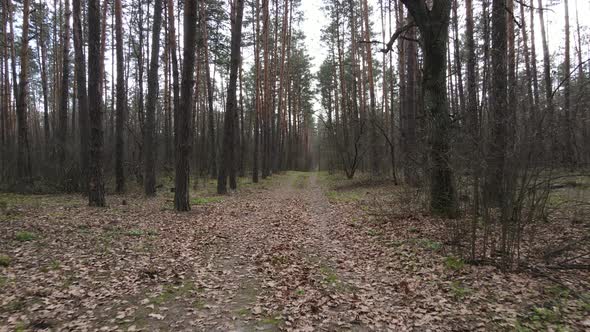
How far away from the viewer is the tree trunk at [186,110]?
1001 cm

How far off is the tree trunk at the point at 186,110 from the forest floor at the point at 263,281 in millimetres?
2132

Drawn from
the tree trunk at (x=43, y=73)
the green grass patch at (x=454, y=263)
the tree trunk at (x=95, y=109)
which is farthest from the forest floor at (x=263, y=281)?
the tree trunk at (x=43, y=73)

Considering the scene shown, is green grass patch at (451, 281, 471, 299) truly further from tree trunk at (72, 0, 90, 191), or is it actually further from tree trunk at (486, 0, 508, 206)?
tree trunk at (72, 0, 90, 191)

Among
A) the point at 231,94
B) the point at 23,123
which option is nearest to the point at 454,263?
the point at 231,94

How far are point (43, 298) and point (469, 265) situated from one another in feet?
18.8

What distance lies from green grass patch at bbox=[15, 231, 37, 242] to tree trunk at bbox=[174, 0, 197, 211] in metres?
4.28

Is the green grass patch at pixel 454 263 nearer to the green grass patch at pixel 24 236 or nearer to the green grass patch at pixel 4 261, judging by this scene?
the green grass patch at pixel 4 261

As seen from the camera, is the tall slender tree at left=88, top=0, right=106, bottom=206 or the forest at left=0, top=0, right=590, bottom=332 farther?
the tall slender tree at left=88, top=0, right=106, bottom=206

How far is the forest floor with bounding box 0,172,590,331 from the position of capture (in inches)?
149

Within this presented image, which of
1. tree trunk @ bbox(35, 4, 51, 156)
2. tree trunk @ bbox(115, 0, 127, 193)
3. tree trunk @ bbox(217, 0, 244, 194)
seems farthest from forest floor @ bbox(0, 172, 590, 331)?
tree trunk @ bbox(35, 4, 51, 156)

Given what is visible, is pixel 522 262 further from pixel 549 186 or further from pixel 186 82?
pixel 186 82

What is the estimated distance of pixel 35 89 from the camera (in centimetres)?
3956

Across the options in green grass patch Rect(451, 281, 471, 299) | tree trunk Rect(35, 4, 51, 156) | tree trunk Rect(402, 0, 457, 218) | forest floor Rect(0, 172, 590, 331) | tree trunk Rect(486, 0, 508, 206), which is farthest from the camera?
tree trunk Rect(35, 4, 51, 156)

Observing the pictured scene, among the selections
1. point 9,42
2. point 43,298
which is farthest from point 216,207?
point 9,42
